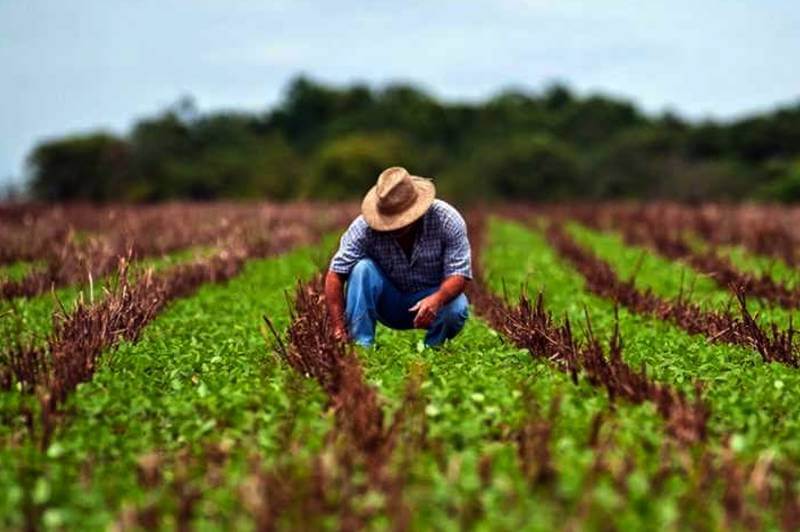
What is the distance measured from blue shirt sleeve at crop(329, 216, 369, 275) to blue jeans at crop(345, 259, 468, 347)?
0.17ft

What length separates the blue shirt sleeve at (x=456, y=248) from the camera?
23.4 ft

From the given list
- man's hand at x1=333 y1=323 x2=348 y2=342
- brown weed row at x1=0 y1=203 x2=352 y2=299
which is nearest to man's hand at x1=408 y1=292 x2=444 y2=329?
man's hand at x1=333 y1=323 x2=348 y2=342

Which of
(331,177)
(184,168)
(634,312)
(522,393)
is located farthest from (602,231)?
(184,168)

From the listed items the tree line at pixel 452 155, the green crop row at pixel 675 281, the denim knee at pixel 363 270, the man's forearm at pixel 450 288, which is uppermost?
the denim knee at pixel 363 270

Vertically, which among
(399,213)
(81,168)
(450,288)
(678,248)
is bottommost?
(81,168)

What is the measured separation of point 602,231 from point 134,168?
39.6 meters

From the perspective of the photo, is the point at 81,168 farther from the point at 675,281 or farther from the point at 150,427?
the point at 150,427

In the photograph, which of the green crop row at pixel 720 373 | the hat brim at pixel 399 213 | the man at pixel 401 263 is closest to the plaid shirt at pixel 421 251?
the man at pixel 401 263

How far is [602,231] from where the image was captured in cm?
2723

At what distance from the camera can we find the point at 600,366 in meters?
5.89

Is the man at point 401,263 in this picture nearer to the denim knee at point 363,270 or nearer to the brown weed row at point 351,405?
the denim knee at point 363,270

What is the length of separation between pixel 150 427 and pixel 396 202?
2.30 meters

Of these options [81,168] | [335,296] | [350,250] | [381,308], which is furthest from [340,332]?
[81,168]

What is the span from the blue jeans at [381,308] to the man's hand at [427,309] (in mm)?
350
